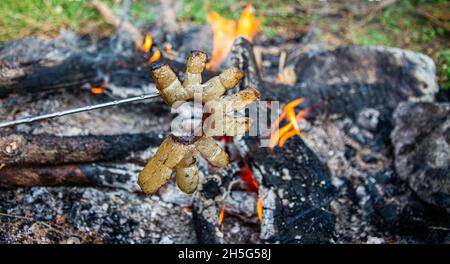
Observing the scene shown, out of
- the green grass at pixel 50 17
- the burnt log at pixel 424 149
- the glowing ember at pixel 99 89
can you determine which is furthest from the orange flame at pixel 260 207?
the green grass at pixel 50 17

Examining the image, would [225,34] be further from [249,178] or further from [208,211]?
[208,211]

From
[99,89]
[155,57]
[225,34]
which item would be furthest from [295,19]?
[99,89]

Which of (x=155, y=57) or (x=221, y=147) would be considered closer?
(x=221, y=147)

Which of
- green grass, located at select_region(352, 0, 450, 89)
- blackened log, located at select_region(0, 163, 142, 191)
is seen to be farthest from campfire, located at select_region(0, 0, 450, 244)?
green grass, located at select_region(352, 0, 450, 89)

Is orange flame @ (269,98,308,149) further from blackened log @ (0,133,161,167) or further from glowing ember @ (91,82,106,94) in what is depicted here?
glowing ember @ (91,82,106,94)

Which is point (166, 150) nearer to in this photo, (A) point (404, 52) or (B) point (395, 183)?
(B) point (395, 183)
